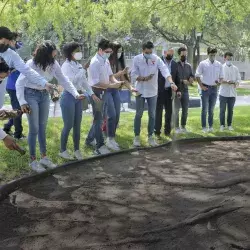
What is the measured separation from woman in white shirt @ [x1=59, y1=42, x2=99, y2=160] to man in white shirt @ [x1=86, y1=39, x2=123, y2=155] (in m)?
0.34

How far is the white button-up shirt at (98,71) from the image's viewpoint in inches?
310

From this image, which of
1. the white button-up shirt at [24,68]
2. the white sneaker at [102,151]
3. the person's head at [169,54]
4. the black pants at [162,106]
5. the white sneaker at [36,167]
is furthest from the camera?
the person's head at [169,54]

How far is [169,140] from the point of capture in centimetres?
956

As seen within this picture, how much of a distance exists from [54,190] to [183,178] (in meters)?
1.84

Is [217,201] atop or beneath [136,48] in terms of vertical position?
beneath

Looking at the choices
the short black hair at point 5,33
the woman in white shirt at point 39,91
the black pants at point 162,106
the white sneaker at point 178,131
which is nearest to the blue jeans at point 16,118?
the woman in white shirt at point 39,91

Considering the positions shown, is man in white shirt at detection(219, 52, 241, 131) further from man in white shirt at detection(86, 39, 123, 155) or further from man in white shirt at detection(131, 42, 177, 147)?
man in white shirt at detection(86, 39, 123, 155)

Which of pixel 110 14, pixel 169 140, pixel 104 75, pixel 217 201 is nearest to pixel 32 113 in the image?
pixel 104 75

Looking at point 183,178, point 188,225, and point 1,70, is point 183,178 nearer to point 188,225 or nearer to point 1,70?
point 188,225

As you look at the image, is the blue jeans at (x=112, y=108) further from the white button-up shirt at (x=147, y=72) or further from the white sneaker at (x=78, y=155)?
the white sneaker at (x=78, y=155)

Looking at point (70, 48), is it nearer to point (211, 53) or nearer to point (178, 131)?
point (178, 131)

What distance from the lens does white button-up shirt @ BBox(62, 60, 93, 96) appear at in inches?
295

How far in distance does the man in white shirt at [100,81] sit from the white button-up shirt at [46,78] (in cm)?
87

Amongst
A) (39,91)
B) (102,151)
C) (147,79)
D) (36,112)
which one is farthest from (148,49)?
(36,112)
